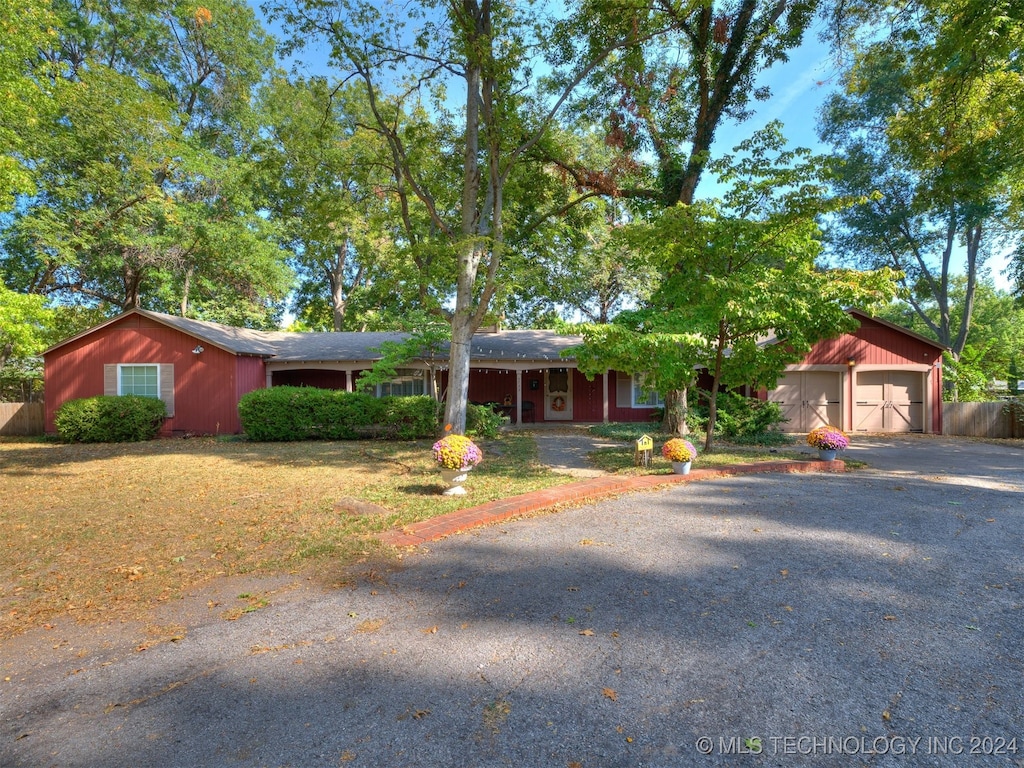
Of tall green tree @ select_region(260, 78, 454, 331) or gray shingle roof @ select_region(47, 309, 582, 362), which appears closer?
tall green tree @ select_region(260, 78, 454, 331)

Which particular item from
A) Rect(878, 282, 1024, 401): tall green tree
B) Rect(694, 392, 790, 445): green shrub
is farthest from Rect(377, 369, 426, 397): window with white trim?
Rect(878, 282, 1024, 401): tall green tree

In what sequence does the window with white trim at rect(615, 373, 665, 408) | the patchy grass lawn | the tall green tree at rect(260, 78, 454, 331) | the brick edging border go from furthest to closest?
1. the window with white trim at rect(615, 373, 665, 408)
2. the tall green tree at rect(260, 78, 454, 331)
3. the brick edging border
4. the patchy grass lawn

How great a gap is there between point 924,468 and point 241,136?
92.9 ft

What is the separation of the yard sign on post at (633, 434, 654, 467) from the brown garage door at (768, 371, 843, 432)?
8902 mm

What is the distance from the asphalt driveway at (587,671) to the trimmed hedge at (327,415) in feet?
27.7

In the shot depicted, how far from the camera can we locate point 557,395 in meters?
18.0

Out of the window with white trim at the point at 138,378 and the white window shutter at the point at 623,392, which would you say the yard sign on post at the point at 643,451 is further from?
the window with white trim at the point at 138,378

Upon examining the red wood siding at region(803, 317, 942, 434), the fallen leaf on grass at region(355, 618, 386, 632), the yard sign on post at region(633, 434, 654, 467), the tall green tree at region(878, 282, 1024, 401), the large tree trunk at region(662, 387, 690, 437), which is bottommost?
the fallen leaf on grass at region(355, 618, 386, 632)

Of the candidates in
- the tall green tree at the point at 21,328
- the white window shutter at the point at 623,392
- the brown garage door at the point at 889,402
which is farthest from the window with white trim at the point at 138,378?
the brown garage door at the point at 889,402

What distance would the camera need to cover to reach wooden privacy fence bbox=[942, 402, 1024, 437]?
46.3 feet

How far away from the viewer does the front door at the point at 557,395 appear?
58.7 feet

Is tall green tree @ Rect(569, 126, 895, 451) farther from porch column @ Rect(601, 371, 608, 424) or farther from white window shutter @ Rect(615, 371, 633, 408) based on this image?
white window shutter @ Rect(615, 371, 633, 408)

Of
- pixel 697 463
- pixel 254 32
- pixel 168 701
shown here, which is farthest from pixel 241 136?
pixel 168 701

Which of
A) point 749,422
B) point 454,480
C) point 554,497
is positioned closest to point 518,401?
point 749,422
